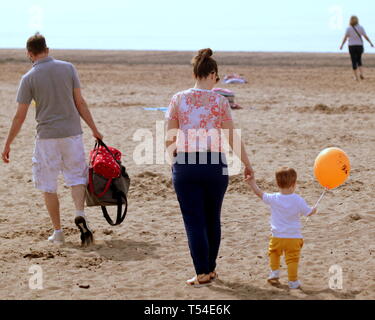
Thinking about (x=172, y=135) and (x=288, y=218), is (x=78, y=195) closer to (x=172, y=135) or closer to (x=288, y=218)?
(x=172, y=135)

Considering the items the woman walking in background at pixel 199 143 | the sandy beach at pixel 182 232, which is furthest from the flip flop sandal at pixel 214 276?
the woman walking in background at pixel 199 143

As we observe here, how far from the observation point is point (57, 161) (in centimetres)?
679

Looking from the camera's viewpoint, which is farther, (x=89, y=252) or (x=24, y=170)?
(x=24, y=170)

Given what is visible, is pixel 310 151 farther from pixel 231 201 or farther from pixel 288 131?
pixel 231 201

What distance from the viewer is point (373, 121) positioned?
14.2 meters

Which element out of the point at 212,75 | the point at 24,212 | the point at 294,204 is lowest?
the point at 24,212

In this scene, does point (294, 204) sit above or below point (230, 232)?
above

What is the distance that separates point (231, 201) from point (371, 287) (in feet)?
10.0

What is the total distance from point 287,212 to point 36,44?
2620 mm

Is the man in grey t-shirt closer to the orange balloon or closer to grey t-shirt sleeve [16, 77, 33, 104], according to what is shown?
grey t-shirt sleeve [16, 77, 33, 104]

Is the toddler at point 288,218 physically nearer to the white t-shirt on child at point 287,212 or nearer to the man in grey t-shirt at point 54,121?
the white t-shirt on child at point 287,212

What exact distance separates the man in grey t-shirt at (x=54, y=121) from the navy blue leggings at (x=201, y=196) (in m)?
1.50

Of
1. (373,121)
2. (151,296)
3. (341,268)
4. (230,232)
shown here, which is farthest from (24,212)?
(373,121)

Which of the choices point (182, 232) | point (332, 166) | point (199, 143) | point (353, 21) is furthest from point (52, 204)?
point (353, 21)
